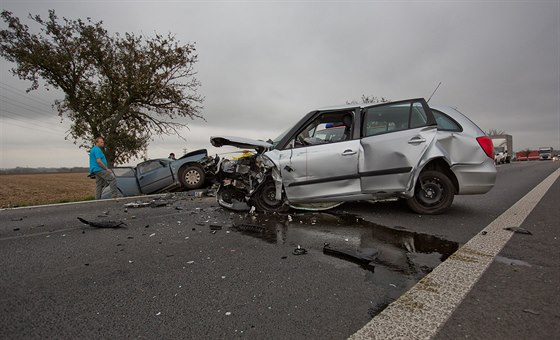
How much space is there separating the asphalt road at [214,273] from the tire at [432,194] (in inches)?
9.2

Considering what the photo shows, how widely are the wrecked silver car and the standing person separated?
5.58m

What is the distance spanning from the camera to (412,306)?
1.92m

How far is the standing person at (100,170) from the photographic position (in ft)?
27.2

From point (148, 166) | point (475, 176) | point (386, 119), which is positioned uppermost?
point (386, 119)

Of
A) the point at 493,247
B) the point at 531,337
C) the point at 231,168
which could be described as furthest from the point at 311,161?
the point at 531,337

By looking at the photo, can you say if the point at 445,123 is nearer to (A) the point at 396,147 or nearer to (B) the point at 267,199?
(A) the point at 396,147

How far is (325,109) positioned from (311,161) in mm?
947

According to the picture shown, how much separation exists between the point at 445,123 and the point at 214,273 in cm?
409

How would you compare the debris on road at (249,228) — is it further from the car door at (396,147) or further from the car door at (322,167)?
the car door at (396,147)

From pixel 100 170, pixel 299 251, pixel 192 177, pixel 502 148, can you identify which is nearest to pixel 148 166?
pixel 192 177

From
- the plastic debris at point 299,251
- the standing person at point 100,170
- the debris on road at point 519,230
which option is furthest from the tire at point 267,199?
the standing person at point 100,170

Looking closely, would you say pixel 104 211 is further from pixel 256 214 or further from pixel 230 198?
pixel 256 214

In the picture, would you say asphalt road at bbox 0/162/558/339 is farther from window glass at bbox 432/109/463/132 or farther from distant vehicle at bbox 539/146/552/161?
distant vehicle at bbox 539/146/552/161

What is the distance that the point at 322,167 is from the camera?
4723 millimetres
